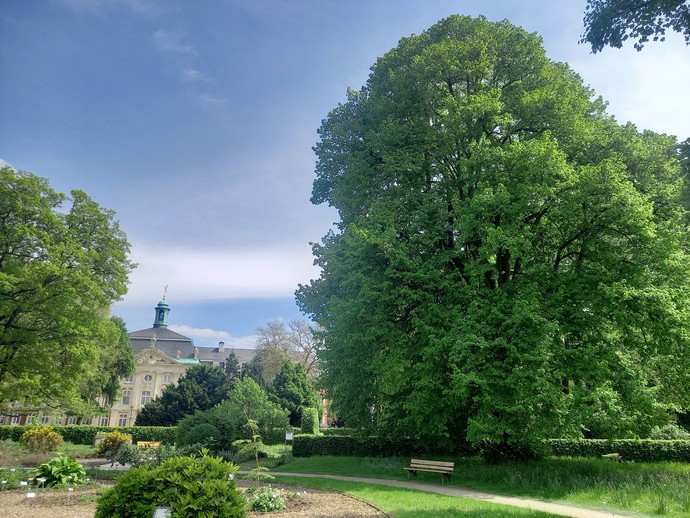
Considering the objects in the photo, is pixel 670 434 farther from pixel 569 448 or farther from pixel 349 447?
pixel 349 447

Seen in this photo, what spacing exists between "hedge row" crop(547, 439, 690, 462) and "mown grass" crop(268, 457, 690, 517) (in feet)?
19.9

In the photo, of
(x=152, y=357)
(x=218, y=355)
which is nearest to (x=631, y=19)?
(x=152, y=357)

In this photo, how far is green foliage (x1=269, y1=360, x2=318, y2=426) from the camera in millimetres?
37438

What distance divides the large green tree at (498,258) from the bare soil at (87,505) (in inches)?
165

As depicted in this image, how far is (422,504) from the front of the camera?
396 inches

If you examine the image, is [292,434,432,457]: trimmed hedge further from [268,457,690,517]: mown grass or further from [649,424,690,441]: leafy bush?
[649,424,690,441]: leafy bush

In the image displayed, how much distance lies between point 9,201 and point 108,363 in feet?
88.2

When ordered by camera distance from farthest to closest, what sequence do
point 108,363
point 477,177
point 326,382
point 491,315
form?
point 108,363
point 326,382
point 477,177
point 491,315

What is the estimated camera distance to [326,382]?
57.3ft

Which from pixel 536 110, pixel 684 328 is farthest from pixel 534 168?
pixel 684 328

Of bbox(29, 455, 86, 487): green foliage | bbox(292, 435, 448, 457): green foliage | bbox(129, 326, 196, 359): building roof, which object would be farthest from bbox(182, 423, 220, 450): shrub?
bbox(129, 326, 196, 359): building roof

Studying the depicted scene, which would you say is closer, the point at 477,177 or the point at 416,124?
the point at 477,177

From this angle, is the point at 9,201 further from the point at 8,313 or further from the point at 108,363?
the point at 108,363

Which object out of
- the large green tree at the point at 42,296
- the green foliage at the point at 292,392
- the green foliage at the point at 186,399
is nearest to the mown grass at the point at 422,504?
the large green tree at the point at 42,296
